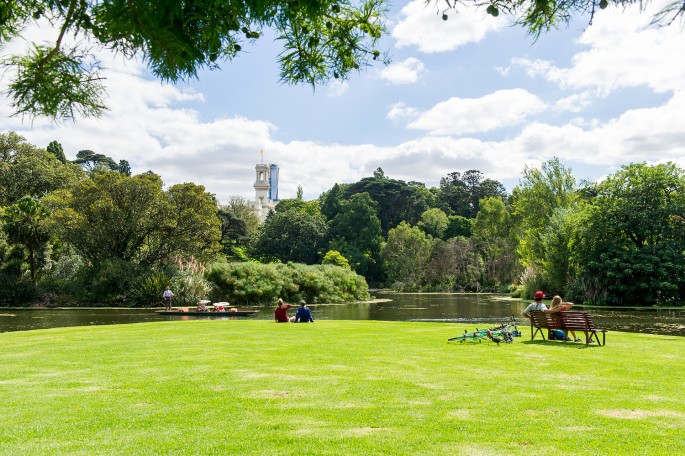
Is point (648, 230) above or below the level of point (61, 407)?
above

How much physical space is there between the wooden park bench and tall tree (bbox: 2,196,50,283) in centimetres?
3693

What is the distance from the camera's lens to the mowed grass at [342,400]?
5.52 m

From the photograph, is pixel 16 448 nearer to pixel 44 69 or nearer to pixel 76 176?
pixel 44 69

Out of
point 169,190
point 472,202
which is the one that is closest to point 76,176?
point 169,190

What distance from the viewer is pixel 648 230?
39.3 metres

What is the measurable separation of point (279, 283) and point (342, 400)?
37.9 meters

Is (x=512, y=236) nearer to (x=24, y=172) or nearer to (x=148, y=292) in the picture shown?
(x=148, y=292)

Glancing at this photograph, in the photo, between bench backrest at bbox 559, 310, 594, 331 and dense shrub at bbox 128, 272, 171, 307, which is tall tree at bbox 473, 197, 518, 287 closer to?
dense shrub at bbox 128, 272, 171, 307

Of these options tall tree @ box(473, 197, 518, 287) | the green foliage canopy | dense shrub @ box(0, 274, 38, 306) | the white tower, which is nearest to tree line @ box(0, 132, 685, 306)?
dense shrub @ box(0, 274, 38, 306)

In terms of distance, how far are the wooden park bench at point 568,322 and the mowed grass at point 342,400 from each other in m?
0.59

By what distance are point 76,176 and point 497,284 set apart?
4930 cm

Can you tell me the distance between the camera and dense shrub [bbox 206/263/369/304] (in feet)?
142

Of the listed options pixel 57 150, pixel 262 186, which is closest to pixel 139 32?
pixel 57 150

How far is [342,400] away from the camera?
726 centimetres
